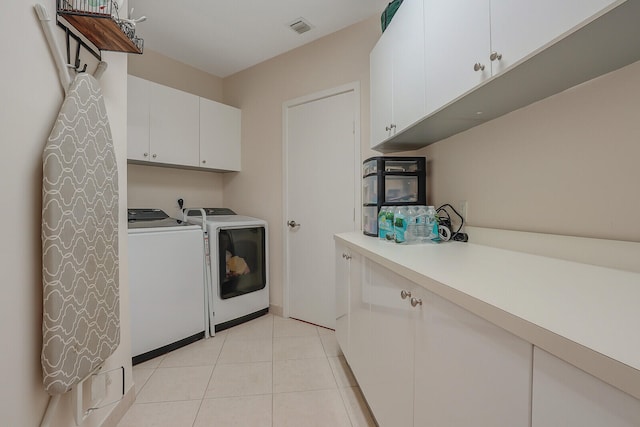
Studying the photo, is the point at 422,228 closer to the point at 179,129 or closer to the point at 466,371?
the point at 466,371

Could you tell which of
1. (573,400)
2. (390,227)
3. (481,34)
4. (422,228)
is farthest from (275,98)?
(573,400)

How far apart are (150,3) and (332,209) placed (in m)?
2.11

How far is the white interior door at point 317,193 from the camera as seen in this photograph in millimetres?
2443

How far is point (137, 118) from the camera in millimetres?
2369

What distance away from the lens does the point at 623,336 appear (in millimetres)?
403

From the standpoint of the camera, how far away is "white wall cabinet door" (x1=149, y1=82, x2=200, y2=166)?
248 cm

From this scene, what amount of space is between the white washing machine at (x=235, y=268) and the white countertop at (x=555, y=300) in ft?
5.86

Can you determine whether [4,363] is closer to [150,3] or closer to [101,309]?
[101,309]

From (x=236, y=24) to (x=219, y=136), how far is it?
3.47 feet

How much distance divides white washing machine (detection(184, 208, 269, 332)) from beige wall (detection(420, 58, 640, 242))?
193cm

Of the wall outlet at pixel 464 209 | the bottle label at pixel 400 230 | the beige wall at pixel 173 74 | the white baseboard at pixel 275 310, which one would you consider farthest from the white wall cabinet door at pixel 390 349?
the beige wall at pixel 173 74

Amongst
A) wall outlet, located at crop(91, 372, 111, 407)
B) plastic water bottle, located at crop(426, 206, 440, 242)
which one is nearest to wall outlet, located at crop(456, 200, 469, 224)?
plastic water bottle, located at crop(426, 206, 440, 242)

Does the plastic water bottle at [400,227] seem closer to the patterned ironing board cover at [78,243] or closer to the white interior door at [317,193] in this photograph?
the white interior door at [317,193]

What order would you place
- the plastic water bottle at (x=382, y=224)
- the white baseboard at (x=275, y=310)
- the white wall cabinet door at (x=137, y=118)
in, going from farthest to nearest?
1. the white baseboard at (x=275, y=310)
2. the white wall cabinet door at (x=137, y=118)
3. the plastic water bottle at (x=382, y=224)
